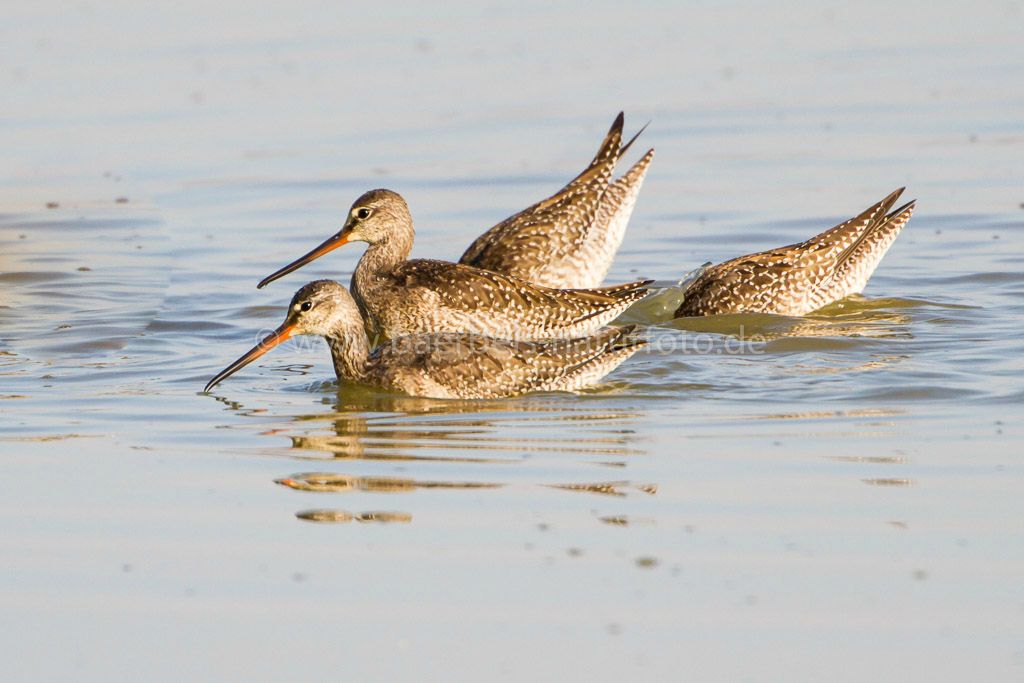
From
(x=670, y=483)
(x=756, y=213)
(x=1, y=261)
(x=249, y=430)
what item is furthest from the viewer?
(x=756, y=213)

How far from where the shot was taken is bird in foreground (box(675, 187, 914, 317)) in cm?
A: 1198

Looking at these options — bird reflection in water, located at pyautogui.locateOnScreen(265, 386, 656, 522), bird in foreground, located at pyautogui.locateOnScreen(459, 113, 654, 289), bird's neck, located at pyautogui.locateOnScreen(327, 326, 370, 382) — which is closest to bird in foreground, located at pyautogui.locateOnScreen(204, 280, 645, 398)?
bird's neck, located at pyautogui.locateOnScreen(327, 326, 370, 382)

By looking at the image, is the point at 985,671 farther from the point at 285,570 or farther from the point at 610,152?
the point at 610,152

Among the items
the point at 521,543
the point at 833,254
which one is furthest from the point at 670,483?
the point at 833,254

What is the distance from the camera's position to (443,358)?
9.45m

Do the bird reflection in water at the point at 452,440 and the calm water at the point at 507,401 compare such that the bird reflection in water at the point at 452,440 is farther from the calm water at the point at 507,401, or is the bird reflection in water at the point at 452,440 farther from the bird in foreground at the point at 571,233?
the bird in foreground at the point at 571,233

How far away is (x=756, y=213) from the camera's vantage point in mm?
14633

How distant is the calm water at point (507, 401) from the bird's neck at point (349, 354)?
0.19 m

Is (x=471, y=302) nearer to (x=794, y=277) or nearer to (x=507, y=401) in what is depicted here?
(x=507, y=401)

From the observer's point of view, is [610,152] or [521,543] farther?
[610,152]

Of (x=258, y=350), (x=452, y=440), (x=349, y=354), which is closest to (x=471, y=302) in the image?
(x=349, y=354)

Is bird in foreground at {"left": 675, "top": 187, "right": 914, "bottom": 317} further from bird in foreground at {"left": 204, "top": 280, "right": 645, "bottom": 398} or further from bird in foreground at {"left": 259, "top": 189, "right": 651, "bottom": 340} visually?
bird in foreground at {"left": 204, "top": 280, "right": 645, "bottom": 398}

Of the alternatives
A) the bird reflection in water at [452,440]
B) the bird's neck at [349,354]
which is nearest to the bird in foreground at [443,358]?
the bird's neck at [349,354]

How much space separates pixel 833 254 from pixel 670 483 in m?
5.44
